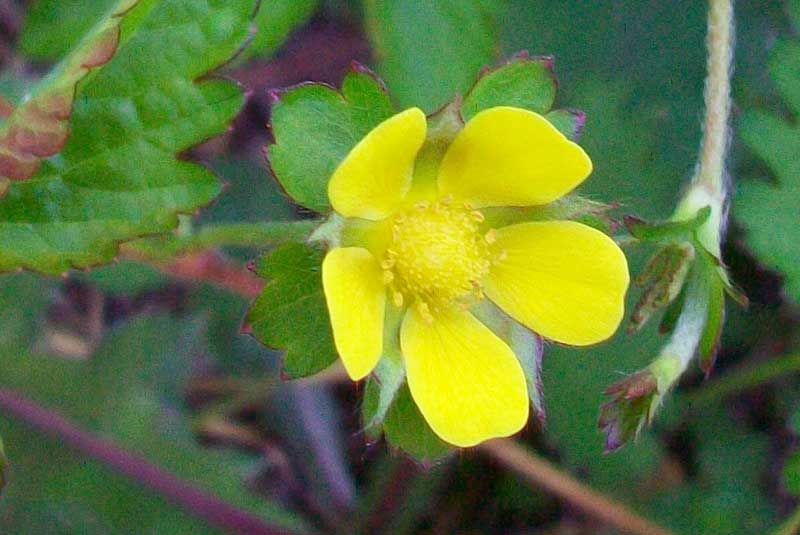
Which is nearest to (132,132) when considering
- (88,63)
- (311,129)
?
(88,63)

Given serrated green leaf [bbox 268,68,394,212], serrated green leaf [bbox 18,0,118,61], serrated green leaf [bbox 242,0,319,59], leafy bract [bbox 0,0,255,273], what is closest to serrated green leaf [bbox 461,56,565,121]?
serrated green leaf [bbox 268,68,394,212]

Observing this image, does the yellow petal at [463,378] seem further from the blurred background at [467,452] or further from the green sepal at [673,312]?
the blurred background at [467,452]

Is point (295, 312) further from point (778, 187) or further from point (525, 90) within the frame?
point (778, 187)

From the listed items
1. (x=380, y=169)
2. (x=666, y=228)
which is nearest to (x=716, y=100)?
(x=666, y=228)

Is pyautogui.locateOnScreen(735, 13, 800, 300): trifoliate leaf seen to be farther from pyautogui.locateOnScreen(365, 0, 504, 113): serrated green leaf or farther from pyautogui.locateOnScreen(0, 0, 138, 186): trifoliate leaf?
pyautogui.locateOnScreen(0, 0, 138, 186): trifoliate leaf

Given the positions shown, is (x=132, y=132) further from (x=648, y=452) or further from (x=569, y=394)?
(x=648, y=452)

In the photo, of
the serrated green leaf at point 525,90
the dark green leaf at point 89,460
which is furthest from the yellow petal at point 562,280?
the dark green leaf at point 89,460

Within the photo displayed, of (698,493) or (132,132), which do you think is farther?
(698,493)
